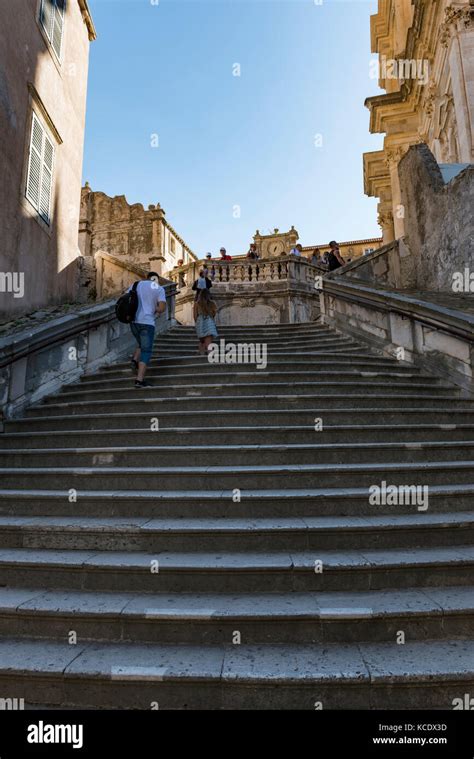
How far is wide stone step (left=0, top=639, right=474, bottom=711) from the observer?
239 centimetres

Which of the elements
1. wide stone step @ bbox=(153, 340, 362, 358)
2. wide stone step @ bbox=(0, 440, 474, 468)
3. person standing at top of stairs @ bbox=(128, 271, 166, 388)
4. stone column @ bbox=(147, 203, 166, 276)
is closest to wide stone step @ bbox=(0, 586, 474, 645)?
wide stone step @ bbox=(0, 440, 474, 468)

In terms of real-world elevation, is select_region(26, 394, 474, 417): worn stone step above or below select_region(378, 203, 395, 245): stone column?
below

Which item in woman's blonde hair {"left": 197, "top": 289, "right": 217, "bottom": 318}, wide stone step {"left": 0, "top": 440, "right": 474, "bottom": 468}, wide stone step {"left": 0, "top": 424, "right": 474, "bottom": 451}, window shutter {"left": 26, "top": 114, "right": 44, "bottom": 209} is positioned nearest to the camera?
wide stone step {"left": 0, "top": 440, "right": 474, "bottom": 468}

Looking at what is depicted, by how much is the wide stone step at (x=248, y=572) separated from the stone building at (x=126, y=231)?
2554cm

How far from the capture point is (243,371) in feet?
23.1

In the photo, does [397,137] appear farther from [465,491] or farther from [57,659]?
[57,659]

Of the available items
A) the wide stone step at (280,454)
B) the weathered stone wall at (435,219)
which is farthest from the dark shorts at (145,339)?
the weathered stone wall at (435,219)

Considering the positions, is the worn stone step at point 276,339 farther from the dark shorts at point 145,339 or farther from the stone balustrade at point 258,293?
the stone balustrade at point 258,293

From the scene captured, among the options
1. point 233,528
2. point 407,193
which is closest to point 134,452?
point 233,528

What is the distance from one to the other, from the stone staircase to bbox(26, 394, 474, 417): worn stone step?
0.18 ft

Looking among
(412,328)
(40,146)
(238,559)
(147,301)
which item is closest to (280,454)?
(238,559)

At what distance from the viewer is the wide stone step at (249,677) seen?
2.39 m

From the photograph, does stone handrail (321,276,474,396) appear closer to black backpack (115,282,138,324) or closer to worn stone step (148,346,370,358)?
worn stone step (148,346,370,358)

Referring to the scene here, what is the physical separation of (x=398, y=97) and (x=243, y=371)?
65.0 ft
